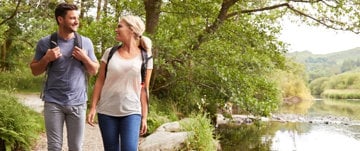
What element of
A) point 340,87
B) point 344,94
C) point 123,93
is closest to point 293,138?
point 123,93

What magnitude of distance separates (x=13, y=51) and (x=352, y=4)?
15216 mm

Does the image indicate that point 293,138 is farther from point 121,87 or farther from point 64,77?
point 64,77

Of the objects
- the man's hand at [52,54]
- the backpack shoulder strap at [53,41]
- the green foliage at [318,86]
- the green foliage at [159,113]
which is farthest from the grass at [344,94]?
the man's hand at [52,54]

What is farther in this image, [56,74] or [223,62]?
[223,62]

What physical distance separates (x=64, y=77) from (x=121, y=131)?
590 mm

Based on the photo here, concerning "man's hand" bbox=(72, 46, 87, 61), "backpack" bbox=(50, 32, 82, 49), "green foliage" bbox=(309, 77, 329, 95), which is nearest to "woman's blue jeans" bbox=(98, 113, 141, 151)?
"man's hand" bbox=(72, 46, 87, 61)

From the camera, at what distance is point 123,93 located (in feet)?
11.4

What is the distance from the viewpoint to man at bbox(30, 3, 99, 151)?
348 centimetres

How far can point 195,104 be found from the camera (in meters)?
13.1

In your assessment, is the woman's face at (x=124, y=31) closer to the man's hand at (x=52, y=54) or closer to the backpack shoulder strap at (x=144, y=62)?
the backpack shoulder strap at (x=144, y=62)

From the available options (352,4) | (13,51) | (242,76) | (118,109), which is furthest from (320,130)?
(118,109)

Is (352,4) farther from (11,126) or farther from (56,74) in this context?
(56,74)

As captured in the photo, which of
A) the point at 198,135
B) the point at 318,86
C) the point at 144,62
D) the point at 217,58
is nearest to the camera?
the point at 144,62

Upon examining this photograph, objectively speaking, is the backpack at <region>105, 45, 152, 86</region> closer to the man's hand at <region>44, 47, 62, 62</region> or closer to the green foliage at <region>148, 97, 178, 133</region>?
the man's hand at <region>44, 47, 62, 62</region>
